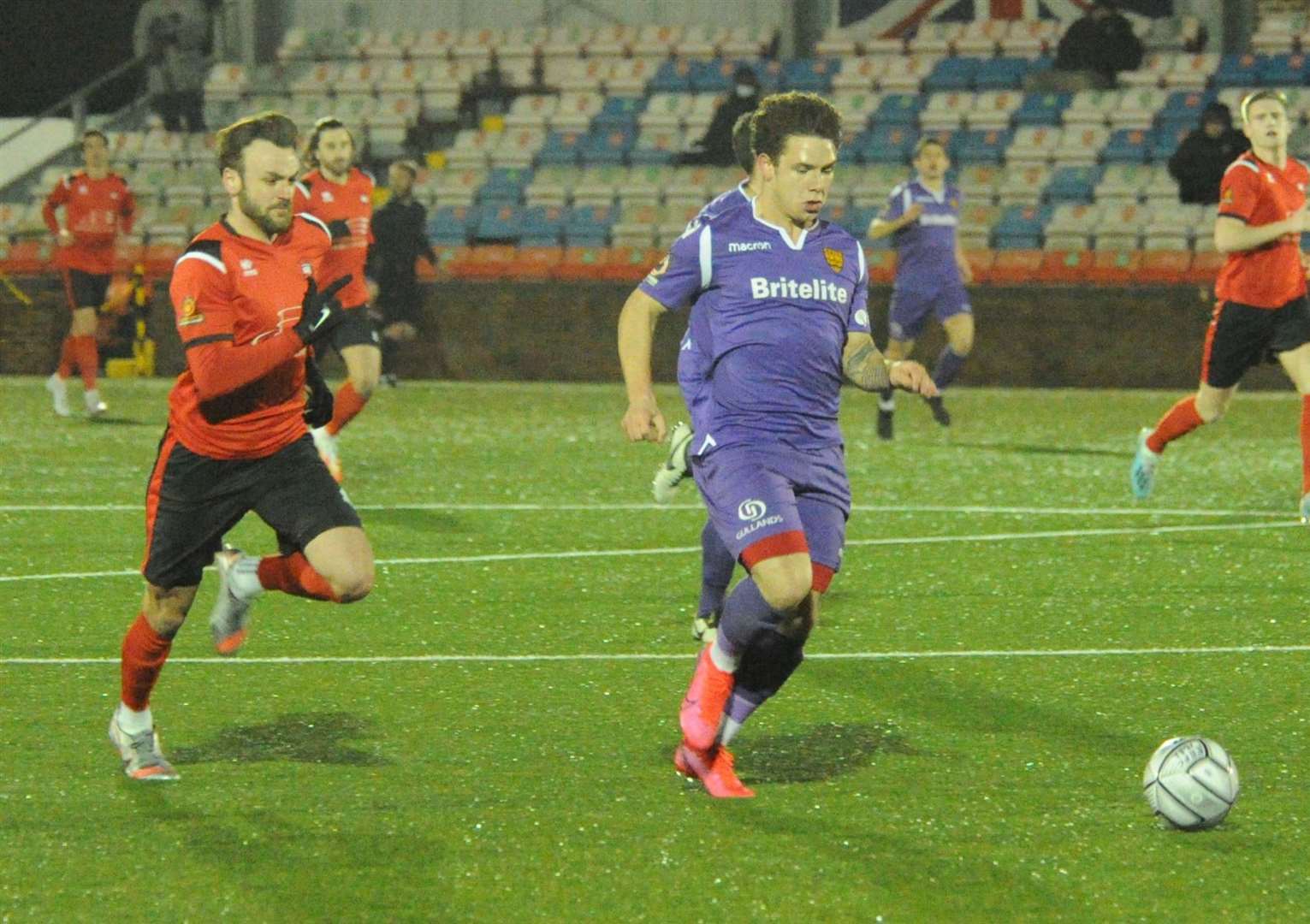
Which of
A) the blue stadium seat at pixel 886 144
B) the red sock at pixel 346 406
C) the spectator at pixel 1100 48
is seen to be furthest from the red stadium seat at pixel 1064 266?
the red sock at pixel 346 406

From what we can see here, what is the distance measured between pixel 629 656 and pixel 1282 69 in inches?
598

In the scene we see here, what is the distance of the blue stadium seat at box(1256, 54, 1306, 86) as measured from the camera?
2014 cm

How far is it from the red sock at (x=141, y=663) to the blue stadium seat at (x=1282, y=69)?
55.5ft

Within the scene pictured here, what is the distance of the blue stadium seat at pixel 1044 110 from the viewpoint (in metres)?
20.7

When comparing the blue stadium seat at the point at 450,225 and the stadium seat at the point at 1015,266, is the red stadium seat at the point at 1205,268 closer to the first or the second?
the stadium seat at the point at 1015,266

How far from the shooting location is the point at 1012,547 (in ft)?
31.4

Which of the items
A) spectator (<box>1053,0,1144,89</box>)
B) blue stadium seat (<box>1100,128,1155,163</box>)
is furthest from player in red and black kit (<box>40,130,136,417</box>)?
spectator (<box>1053,0,1144,89</box>)

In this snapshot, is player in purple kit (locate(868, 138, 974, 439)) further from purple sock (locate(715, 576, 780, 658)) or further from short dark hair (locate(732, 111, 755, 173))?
purple sock (locate(715, 576, 780, 658))

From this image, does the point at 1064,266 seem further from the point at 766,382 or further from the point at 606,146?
the point at 766,382

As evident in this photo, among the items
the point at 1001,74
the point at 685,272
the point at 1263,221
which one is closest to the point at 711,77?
the point at 1001,74

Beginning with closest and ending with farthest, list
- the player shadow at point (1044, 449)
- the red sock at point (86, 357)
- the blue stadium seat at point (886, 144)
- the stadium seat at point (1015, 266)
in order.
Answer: the player shadow at point (1044, 449)
the red sock at point (86, 357)
the stadium seat at point (1015, 266)
the blue stadium seat at point (886, 144)

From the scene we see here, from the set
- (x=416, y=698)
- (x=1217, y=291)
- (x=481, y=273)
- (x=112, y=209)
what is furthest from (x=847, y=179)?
(x=416, y=698)

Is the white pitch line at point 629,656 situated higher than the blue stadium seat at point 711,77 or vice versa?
the white pitch line at point 629,656

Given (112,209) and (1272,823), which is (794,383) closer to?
(1272,823)
